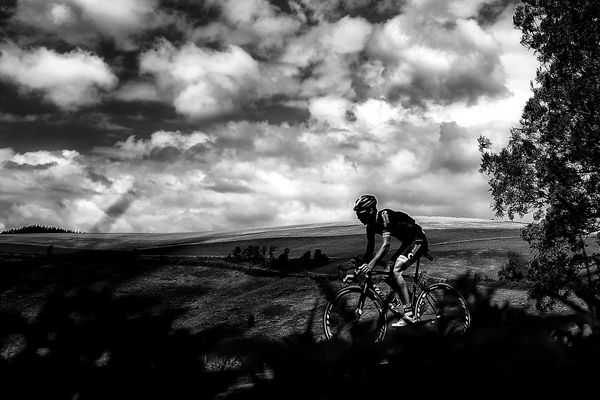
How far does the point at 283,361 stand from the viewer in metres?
0.89

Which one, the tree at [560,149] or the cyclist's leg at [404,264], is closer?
the cyclist's leg at [404,264]

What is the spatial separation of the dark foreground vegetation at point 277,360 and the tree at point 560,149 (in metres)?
15.1

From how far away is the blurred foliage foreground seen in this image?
2.63ft

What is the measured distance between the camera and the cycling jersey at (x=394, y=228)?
888cm

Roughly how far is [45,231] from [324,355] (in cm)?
8730

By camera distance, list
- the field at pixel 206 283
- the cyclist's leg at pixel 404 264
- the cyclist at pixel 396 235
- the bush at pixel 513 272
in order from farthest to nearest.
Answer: the bush at pixel 513 272
the field at pixel 206 283
the cyclist's leg at pixel 404 264
the cyclist at pixel 396 235

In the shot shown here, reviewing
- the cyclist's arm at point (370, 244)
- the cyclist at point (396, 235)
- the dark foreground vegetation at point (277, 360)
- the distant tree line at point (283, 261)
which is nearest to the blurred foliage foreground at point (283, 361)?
the dark foreground vegetation at point (277, 360)

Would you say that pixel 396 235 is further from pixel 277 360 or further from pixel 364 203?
pixel 277 360

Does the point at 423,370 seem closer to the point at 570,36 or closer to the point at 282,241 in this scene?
the point at 570,36

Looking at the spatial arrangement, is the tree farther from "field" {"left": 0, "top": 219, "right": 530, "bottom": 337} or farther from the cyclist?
the cyclist

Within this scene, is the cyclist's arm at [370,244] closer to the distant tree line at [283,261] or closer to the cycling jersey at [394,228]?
the cycling jersey at [394,228]

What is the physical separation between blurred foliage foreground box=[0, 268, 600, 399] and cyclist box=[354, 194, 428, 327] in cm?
734

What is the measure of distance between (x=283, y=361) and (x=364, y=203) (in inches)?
317

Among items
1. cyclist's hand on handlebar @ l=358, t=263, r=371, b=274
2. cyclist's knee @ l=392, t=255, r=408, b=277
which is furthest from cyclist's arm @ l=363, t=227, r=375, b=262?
cyclist's knee @ l=392, t=255, r=408, b=277
